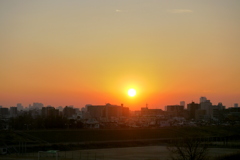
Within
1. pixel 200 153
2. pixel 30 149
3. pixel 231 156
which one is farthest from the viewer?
pixel 30 149

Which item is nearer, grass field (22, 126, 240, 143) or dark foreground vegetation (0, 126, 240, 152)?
dark foreground vegetation (0, 126, 240, 152)

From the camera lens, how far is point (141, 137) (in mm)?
85750

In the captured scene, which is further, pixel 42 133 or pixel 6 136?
pixel 42 133

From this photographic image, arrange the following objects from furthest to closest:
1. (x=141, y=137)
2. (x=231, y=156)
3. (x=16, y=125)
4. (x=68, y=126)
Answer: (x=68, y=126) → (x=16, y=125) → (x=141, y=137) → (x=231, y=156)

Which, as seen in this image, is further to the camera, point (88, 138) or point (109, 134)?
point (109, 134)

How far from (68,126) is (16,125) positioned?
41.8 feet

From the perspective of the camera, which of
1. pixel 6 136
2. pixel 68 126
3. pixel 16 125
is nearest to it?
pixel 6 136

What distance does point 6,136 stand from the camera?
63.5 metres

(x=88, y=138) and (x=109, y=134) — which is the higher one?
(x=109, y=134)

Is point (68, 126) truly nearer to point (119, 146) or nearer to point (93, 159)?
point (119, 146)

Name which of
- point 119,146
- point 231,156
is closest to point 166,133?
point 119,146

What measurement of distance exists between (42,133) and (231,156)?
1567 inches

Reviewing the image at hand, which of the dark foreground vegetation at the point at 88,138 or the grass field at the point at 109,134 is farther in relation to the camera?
the grass field at the point at 109,134

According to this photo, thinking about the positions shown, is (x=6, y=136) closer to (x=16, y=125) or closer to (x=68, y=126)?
(x=16, y=125)
